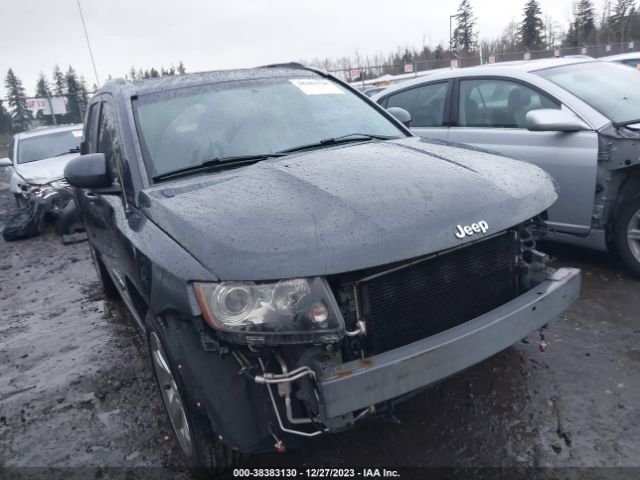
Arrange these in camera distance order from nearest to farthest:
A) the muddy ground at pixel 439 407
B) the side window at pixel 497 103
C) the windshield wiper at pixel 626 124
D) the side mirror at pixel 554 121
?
the muddy ground at pixel 439 407 < the windshield wiper at pixel 626 124 < the side mirror at pixel 554 121 < the side window at pixel 497 103

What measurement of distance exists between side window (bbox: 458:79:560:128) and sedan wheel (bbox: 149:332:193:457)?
3.72m

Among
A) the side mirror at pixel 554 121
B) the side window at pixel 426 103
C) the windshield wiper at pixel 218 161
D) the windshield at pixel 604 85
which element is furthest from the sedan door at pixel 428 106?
the windshield wiper at pixel 218 161

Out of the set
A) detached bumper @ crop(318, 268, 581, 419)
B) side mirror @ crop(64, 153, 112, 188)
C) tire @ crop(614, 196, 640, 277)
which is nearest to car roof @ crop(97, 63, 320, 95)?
side mirror @ crop(64, 153, 112, 188)

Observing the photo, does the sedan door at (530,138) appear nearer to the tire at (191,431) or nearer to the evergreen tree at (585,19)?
the tire at (191,431)

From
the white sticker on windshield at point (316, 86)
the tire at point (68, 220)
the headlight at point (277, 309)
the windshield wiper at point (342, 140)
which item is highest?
the white sticker on windshield at point (316, 86)

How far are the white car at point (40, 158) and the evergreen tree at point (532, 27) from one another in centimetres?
5743

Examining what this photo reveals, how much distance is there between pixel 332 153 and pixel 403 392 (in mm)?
1428

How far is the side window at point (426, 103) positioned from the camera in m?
5.51

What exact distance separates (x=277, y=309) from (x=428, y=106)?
14.2 ft

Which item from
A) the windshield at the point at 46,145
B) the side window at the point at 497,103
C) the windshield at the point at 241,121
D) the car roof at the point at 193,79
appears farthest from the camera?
the windshield at the point at 46,145

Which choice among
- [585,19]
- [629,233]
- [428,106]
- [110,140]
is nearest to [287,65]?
[110,140]

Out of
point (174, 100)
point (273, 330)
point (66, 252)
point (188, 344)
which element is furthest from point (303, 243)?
point (66, 252)

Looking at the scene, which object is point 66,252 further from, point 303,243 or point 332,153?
point 303,243

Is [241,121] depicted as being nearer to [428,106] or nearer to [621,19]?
[428,106]
